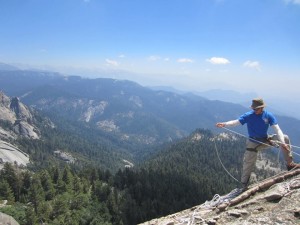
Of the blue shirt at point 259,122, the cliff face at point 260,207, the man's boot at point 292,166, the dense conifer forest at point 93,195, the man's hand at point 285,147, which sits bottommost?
the dense conifer forest at point 93,195

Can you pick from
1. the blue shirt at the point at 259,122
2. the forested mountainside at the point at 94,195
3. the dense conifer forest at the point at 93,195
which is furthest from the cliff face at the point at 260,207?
the dense conifer forest at the point at 93,195

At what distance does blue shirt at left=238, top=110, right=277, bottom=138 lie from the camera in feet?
60.3

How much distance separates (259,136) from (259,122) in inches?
33.6

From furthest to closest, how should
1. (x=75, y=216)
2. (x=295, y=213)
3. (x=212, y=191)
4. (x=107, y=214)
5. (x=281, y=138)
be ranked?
(x=212, y=191) → (x=107, y=214) → (x=75, y=216) → (x=281, y=138) → (x=295, y=213)

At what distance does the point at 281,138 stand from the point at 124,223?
93.9 meters

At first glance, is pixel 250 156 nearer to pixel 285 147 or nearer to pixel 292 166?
pixel 285 147

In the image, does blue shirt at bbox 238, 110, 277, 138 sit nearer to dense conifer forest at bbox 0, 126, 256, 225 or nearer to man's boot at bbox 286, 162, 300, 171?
man's boot at bbox 286, 162, 300, 171

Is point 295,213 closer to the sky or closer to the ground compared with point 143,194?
closer to the sky

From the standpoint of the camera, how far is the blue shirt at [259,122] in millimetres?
18391

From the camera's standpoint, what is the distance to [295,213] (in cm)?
1334

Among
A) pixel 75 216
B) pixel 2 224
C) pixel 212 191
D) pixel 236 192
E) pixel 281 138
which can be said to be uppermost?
pixel 281 138

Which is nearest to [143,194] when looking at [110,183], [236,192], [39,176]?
[110,183]

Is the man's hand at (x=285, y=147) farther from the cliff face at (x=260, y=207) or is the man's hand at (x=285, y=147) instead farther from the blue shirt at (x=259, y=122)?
the cliff face at (x=260, y=207)

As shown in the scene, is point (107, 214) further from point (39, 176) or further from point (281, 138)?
point (281, 138)
